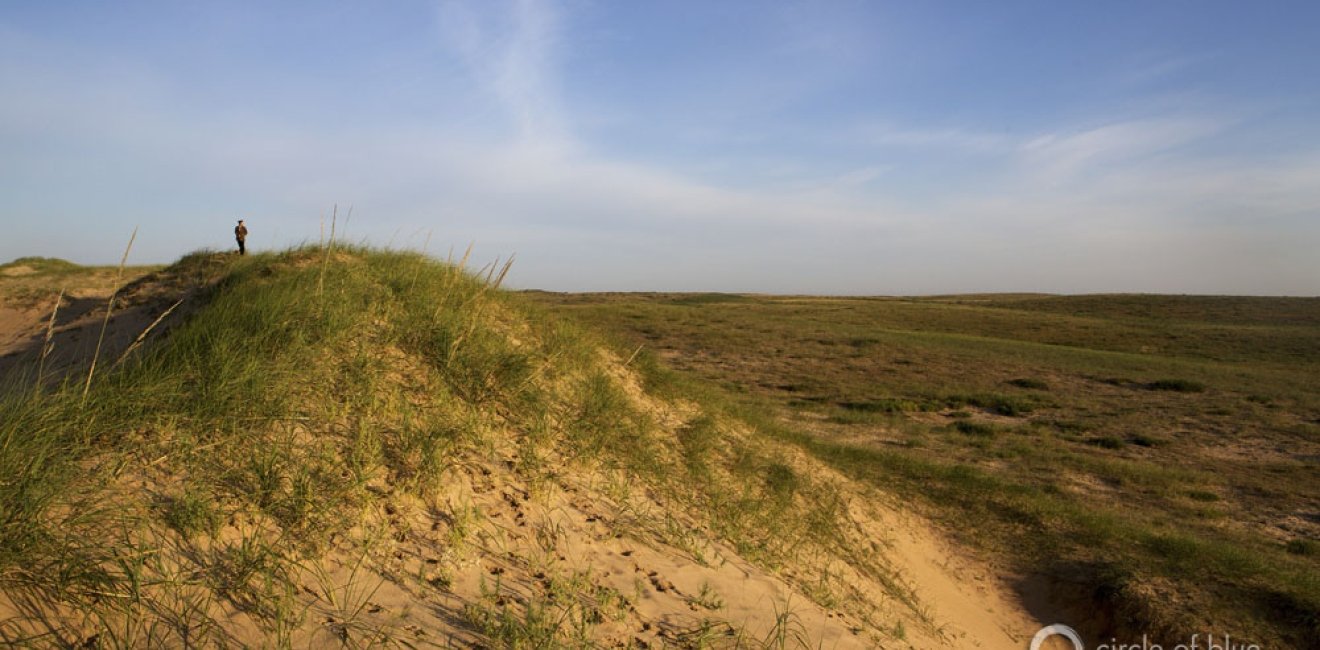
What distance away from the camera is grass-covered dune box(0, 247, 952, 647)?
2738 mm

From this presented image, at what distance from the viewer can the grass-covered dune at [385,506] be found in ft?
8.98

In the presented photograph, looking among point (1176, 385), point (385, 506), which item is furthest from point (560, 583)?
point (1176, 385)

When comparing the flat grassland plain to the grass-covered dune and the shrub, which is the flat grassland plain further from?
the grass-covered dune

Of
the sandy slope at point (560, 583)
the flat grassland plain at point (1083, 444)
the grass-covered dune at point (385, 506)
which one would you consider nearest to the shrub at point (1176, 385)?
the flat grassland plain at point (1083, 444)

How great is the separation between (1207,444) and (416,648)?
688 inches

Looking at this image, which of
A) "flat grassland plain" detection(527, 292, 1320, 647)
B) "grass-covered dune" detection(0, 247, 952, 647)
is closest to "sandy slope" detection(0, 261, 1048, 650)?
"grass-covered dune" detection(0, 247, 952, 647)

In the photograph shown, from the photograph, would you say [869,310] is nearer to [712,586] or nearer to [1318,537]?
[1318,537]

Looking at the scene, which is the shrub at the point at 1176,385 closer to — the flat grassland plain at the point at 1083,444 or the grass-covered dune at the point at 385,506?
the flat grassland plain at the point at 1083,444

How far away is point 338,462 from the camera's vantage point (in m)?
3.88

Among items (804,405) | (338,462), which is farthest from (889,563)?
(804,405)

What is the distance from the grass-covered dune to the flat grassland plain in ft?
7.41

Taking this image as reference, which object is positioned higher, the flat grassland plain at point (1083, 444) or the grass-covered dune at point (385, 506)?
the grass-covered dune at point (385, 506)

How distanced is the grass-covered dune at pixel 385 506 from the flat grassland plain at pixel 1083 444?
7.41 ft

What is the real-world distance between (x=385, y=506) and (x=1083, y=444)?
49.0ft
